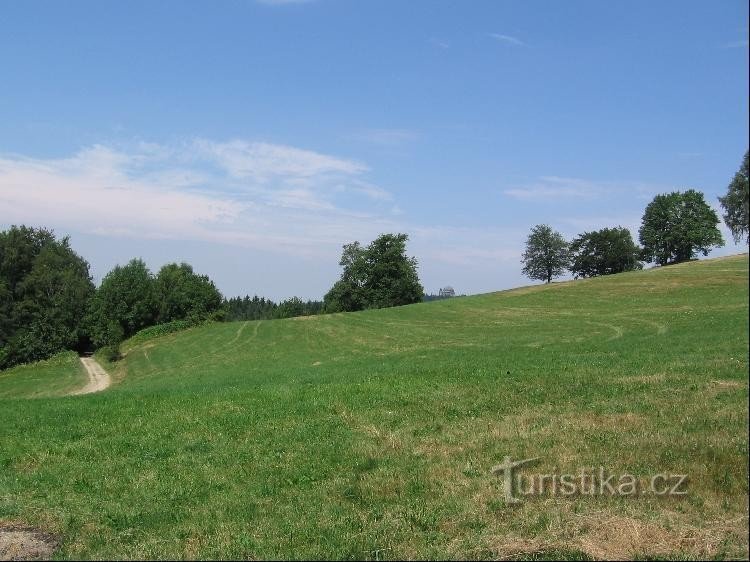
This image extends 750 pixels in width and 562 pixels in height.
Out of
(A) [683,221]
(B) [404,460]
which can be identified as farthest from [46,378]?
(A) [683,221]

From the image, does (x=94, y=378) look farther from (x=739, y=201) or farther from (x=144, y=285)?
(x=739, y=201)

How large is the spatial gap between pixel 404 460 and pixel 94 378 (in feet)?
194

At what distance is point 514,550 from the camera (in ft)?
21.4

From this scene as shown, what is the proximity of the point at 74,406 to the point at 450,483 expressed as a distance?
1656cm

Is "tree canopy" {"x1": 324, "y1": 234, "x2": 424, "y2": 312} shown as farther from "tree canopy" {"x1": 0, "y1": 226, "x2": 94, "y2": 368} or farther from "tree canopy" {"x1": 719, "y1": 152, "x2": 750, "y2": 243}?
"tree canopy" {"x1": 719, "y1": 152, "x2": 750, "y2": 243}

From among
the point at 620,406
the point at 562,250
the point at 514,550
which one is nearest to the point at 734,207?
the point at 514,550

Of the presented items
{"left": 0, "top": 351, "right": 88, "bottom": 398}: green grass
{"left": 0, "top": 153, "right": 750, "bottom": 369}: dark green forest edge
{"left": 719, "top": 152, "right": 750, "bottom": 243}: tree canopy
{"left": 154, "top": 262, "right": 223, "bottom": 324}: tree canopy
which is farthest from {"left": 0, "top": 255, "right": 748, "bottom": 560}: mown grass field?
{"left": 154, "top": 262, "right": 223, "bottom": 324}: tree canopy

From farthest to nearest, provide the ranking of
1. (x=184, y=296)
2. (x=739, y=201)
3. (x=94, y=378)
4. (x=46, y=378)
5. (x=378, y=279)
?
1. (x=378, y=279)
2. (x=184, y=296)
3. (x=46, y=378)
4. (x=94, y=378)
5. (x=739, y=201)

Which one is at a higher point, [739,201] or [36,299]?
[36,299]

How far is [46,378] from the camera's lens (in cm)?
6362

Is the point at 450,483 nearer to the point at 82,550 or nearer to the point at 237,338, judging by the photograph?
the point at 82,550

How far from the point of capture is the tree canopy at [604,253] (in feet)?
398

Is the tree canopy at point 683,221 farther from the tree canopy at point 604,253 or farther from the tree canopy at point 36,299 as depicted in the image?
the tree canopy at point 36,299

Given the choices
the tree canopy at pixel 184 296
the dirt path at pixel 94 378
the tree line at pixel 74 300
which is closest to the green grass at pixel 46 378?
the dirt path at pixel 94 378
